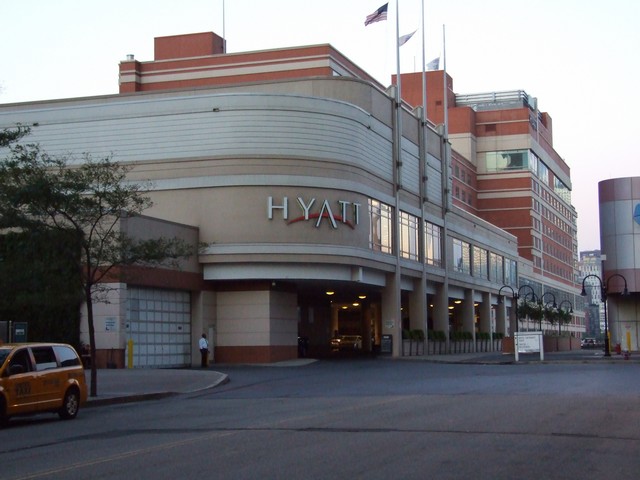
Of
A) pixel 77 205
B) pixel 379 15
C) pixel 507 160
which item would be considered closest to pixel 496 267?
pixel 507 160

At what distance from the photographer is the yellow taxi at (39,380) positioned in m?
19.5

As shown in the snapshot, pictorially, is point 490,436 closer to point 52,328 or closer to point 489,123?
point 52,328

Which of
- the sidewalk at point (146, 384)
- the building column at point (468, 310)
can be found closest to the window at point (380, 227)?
the sidewalk at point (146, 384)

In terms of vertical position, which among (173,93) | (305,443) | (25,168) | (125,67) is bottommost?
(305,443)

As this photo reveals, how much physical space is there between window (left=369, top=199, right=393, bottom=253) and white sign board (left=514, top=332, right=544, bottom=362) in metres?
9.63

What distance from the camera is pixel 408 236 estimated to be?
60781 mm

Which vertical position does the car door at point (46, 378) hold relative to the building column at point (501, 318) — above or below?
below

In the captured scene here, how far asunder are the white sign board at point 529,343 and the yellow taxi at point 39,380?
3175 centimetres

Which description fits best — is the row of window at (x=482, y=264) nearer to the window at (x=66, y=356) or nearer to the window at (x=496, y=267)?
the window at (x=496, y=267)

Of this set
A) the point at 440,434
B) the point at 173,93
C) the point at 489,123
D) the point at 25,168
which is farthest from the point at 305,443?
the point at 489,123

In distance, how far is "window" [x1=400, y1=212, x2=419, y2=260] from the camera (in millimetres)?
59531

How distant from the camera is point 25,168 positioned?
2730 cm

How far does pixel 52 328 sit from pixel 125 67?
40.7 metres

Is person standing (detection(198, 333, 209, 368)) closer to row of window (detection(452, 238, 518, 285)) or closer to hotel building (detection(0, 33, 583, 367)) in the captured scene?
hotel building (detection(0, 33, 583, 367))
